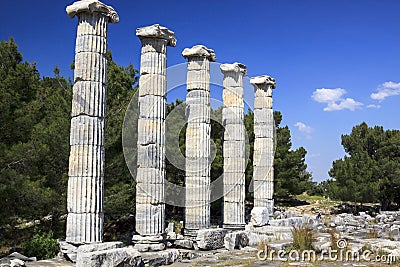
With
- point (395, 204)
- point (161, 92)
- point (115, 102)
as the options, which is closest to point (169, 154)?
point (115, 102)

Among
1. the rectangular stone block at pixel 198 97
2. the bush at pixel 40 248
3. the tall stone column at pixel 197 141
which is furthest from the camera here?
the rectangular stone block at pixel 198 97

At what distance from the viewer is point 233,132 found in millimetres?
18609

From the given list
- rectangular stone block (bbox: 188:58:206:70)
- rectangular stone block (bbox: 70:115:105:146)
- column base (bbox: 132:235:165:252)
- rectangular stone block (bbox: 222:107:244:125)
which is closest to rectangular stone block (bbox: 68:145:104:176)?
rectangular stone block (bbox: 70:115:105:146)

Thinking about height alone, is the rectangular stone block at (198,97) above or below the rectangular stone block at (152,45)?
below

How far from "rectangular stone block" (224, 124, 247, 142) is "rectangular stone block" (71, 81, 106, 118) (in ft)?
24.6

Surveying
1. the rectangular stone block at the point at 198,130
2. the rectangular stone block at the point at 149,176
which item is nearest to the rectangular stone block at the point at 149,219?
the rectangular stone block at the point at 149,176

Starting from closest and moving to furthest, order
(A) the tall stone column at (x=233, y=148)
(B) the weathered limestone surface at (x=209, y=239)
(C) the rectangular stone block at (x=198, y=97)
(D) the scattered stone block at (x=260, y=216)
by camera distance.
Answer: (B) the weathered limestone surface at (x=209, y=239) < (C) the rectangular stone block at (x=198, y=97) < (A) the tall stone column at (x=233, y=148) < (D) the scattered stone block at (x=260, y=216)

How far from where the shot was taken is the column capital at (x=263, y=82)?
20.9 meters

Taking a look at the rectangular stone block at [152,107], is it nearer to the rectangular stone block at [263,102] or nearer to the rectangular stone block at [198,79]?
the rectangular stone block at [198,79]

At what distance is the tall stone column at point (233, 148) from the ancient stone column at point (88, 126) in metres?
7.15

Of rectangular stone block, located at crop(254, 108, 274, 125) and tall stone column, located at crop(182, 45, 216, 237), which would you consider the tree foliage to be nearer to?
rectangular stone block, located at crop(254, 108, 274, 125)

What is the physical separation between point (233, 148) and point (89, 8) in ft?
28.8

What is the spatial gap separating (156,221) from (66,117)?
610cm

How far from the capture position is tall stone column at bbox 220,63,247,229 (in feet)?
59.3
